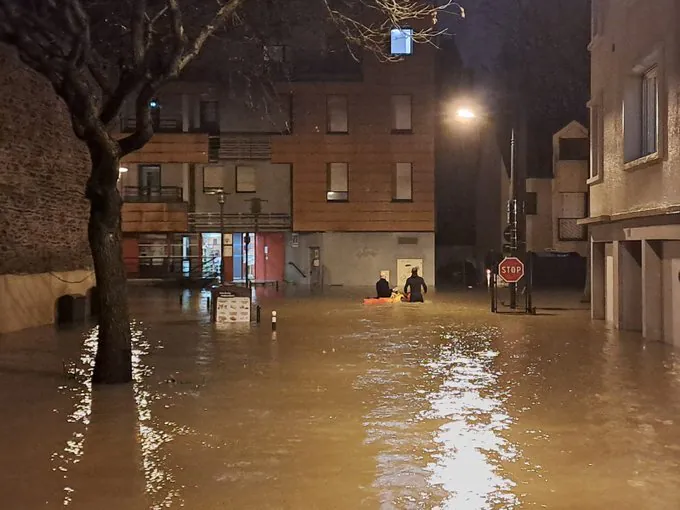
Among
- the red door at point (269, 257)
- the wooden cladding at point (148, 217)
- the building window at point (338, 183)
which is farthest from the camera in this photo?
the red door at point (269, 257)

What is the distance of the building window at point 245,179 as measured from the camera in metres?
43.4

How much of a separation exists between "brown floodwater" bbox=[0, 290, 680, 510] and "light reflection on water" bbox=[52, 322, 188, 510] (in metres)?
0.03

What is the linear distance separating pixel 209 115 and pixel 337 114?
23.9ft

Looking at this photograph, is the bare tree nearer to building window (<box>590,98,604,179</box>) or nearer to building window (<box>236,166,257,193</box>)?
building window (<box>590,98,604,179</box>)

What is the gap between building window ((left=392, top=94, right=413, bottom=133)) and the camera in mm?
40438

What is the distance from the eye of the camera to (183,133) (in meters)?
39.8

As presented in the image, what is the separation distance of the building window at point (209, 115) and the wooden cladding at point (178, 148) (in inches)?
109

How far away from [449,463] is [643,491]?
1711mm

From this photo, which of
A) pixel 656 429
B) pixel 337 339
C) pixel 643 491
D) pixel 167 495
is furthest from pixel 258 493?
pixel 337 339

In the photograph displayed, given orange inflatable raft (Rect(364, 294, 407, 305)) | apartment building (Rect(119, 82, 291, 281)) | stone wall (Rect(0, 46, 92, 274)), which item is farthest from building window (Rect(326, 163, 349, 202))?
stone wall (Rect(0, 46, 92, 274))

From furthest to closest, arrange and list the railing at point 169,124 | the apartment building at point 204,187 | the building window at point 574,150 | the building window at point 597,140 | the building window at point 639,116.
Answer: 1. the railing at point 169,124
2. the apartment building at point 204,187
3. the building window at point 574,150
4. the building window at point 597,140
5. the building window at point 639,116

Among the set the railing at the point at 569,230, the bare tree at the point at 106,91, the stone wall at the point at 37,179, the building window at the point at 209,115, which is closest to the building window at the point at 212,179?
the building window at the point at 209,115

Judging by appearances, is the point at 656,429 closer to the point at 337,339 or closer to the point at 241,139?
the point at 337,339

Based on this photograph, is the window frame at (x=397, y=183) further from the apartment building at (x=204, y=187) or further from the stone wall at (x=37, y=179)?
the stone wall at (x=37, y=179)
